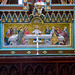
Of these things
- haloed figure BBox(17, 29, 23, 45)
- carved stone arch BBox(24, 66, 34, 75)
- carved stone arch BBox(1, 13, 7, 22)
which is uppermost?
carved stone arch BBox(1, 13, 7, 22)

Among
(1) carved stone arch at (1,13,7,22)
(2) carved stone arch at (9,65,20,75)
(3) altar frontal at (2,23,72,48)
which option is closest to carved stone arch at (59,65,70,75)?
(3) altar frontal at (2,23,72,48)

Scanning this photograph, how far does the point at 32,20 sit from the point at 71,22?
1.28 metres

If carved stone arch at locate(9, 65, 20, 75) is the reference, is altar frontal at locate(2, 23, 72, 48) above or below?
above

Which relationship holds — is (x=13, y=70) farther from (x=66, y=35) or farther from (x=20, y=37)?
(x=66, y=35)

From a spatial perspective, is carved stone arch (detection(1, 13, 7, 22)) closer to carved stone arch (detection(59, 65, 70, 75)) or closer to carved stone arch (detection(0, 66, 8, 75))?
carved stone arch (detection(0, 66, 8, 75))

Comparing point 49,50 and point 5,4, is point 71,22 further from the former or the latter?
point 5,4

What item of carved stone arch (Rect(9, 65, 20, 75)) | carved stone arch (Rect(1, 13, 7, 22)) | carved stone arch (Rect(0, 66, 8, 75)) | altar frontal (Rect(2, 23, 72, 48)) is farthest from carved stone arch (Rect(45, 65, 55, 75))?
carved stone arch (Rect(1, 13, 7, 22))

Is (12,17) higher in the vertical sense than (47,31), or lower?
higher

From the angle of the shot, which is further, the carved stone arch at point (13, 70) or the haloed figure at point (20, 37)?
the haloed figure at point (20, 37)

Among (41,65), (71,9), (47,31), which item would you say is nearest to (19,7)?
(47,31)

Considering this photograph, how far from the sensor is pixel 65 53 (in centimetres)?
439

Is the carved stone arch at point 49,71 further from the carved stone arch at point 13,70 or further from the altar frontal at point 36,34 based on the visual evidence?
the carved stone arch at point 13,70

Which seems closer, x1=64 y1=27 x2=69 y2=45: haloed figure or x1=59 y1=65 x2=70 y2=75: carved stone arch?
x1=59 y1=65 x2=70 y2=75: carved stone arch

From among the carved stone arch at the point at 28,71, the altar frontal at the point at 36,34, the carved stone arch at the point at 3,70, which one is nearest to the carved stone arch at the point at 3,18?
the altar frontal at the point at 36,34
